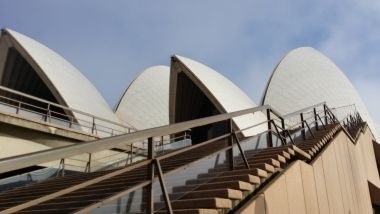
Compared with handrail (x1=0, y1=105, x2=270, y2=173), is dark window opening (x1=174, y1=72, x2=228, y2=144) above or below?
above

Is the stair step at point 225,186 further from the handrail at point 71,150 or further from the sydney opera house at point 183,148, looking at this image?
the handrail at point 71,150

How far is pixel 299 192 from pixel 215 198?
1853 mm

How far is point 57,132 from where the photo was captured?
37.7 ft

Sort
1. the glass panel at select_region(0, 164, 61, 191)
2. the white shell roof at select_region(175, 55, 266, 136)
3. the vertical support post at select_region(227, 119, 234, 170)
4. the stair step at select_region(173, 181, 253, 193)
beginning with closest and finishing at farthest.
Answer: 1. the stair step at select_region(173, 181, 253, 193)
2. the vertical support post at select_region(227, 119, 234, 170)
3. the glass panel at select_region(0, 164, 61, 191)
4. the white shell roof at select_region(175, 55, 266, 136)

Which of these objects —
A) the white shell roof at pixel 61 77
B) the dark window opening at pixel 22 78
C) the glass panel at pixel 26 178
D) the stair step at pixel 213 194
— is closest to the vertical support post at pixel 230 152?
the stair step at pixel 213 194

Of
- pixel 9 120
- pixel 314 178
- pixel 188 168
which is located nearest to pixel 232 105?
pixel 9 120

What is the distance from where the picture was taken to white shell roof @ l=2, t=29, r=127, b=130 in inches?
714

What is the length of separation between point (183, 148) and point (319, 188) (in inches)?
119

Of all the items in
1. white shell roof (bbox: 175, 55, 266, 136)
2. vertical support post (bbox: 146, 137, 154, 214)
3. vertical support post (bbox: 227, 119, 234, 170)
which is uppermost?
white shell roof (bbox: 175, 55, 266, 136)

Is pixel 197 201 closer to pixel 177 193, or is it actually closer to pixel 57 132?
pixel 177 193

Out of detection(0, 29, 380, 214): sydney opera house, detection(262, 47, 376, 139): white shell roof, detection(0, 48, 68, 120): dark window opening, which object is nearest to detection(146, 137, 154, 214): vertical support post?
detection(0, 29, 380, 214): sydney opera house

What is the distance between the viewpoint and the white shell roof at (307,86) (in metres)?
27.6

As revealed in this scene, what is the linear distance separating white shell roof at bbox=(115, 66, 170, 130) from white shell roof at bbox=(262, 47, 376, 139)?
7057mm

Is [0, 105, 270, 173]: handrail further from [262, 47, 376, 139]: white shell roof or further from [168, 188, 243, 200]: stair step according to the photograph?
[262, 47, 376, 139]: white shell roof
